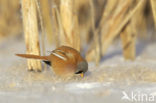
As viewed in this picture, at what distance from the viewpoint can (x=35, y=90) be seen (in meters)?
1.55

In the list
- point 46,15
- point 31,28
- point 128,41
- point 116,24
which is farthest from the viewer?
point 46,15

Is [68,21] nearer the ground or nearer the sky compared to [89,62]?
nearer the sky

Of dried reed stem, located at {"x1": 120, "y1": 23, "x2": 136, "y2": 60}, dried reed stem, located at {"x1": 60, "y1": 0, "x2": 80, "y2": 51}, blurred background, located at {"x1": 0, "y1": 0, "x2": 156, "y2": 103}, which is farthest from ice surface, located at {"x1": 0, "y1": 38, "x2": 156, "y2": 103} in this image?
dried reed stem, located at {"x1": 120, "y1": 23, "x2": 136, "y2": 60}

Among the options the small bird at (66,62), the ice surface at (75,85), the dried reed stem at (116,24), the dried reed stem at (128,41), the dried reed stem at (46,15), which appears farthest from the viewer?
the dried reed stem at (46,15)

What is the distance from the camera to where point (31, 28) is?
6.45ft

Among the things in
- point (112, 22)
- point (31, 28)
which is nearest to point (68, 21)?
point (31, 28)

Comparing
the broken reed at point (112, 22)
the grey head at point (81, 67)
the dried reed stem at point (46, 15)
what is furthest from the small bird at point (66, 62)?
the dried reed stem at point (46, 15)

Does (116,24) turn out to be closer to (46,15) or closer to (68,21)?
(68,21)

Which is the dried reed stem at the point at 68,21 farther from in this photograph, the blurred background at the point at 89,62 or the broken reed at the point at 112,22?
the broken reed at the point at 112,22

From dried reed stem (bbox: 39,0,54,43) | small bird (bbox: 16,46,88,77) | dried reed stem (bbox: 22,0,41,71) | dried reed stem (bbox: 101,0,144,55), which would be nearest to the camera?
small bird (bbox: 16,46,88,77)

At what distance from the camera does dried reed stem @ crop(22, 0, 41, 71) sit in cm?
194

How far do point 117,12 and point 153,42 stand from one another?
1234mm

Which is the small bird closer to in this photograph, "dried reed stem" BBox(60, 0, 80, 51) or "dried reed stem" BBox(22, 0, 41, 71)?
"dried reed stem" BBox(22, 0, 41, 71)

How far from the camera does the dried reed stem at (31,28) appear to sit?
1940 millimetres
